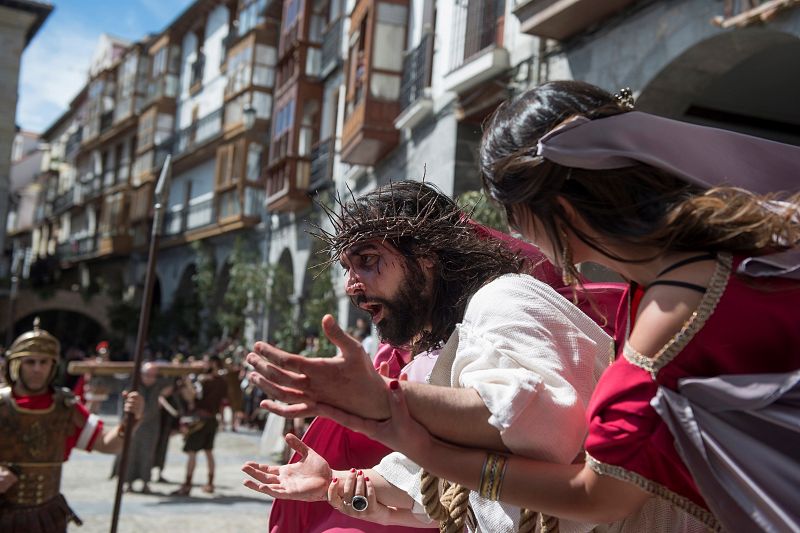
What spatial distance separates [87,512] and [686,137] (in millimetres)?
8150

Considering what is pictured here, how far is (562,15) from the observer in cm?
861

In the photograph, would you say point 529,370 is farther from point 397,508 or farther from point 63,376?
point 63,376

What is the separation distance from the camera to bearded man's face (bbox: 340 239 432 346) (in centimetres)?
233

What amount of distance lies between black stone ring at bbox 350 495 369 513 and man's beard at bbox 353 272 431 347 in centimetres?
40

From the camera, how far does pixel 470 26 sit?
11484 millimetres

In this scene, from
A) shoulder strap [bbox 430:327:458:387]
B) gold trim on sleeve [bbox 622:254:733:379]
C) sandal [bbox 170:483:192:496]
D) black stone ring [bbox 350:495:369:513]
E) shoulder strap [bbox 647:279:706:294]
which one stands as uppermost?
shoulder strap [bbox 647:279:706:294]

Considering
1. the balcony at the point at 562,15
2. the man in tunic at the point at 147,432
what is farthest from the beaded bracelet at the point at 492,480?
the man in tunic at the point at 147,432

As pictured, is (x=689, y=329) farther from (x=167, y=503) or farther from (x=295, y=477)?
(x=167, y=503)

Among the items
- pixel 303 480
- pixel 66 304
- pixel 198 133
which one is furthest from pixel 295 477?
pixel 66 304

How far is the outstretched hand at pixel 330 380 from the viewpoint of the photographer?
56.7 inches

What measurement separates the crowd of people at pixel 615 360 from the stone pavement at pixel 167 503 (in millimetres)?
6829

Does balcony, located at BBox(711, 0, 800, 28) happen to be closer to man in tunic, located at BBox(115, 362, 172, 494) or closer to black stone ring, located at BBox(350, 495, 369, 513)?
black stone ring, located at BBox(350, 495, 369, 513)

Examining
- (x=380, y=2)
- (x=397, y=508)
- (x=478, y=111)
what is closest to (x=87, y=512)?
(x=478, y=111)

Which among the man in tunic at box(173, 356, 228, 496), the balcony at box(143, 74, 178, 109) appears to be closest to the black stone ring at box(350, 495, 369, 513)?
the man in tunic at box(173, 356, 228, 496)
